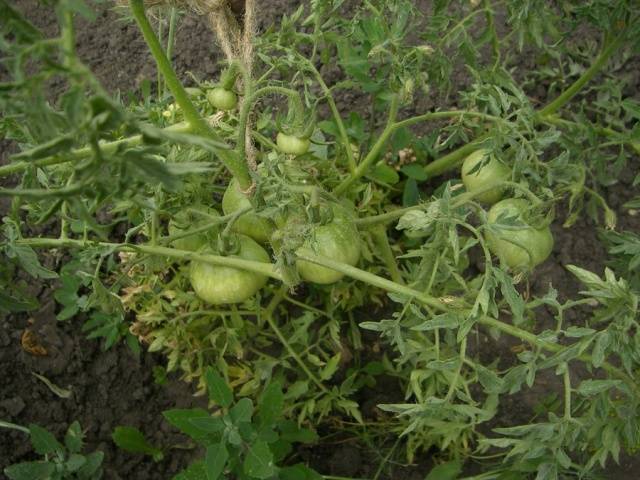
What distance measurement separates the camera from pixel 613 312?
130 cm

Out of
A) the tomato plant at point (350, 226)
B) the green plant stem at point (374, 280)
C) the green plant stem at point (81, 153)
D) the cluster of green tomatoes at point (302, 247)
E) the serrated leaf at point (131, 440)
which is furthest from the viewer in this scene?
the serrated leaf at point (131, 440)

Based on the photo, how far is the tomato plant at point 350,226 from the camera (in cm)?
124

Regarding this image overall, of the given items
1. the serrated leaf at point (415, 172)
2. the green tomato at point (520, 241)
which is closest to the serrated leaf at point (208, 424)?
the green tomato at point (520, 241)

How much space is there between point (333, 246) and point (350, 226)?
89 mm

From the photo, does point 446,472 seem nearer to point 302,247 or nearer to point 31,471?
point 302,247

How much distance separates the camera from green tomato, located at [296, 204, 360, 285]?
5.10ft

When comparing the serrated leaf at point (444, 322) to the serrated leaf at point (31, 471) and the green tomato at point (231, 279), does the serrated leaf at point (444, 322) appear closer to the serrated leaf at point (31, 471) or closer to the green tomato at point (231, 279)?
the green tomato at point (231, 279)

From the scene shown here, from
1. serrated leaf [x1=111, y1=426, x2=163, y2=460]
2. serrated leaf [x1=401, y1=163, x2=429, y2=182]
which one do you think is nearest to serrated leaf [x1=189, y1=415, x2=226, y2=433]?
serrated leaf [x1=111, y1=426, x2=163, y2=460]

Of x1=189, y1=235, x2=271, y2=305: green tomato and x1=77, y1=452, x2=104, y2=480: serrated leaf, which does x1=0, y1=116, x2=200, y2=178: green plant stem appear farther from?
x1=77, y1=452, x2=104, y2=480: serrated leaf

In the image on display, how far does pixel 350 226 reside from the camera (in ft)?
5.32

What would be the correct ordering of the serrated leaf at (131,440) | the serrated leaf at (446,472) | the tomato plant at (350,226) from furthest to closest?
the serrated leaf at (131,440)
the serrated leaf at (446,472)
the tomato plant at (350,226)

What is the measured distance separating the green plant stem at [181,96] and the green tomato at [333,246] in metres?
0.21

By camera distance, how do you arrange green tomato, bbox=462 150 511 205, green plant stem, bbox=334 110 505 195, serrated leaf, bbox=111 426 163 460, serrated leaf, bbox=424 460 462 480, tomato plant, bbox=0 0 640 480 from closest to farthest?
1. tomato plant, bbox=0 0 640 480
2. green plant stem, bbox=334 110 505 195
3. green tomato, bbox=462 150 511 205
4. serrated leaf, bbox=424 460 462 480
5. serrated leaf, bbox=111 426 163 460

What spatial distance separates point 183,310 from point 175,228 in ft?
1.41
